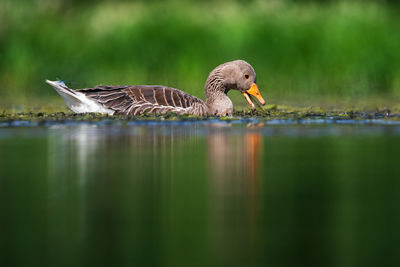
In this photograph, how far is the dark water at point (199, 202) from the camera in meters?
4.67

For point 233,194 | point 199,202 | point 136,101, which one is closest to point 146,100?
point 136,101

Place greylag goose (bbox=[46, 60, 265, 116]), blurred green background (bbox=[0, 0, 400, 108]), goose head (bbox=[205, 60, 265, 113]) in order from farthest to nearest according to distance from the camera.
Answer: blurred green background (bbox=[0, 0, 400, 108]), goose head (bbox=[205, 60, 265, 113]), greylag goose (bbox=[46, 60, 265, 116])

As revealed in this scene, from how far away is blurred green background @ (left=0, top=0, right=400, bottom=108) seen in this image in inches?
747

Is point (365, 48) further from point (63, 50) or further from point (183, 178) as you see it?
point (183, 178)

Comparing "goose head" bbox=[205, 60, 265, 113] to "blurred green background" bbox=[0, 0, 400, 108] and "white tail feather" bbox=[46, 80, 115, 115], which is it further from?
"blurred green background" bbox=[0, 0, 400, 108]

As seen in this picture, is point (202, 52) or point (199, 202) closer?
point (199, 202)

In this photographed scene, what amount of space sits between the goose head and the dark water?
395 cm

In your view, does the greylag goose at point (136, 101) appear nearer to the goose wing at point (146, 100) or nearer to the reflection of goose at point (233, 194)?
the goose wing at point (146, 100)

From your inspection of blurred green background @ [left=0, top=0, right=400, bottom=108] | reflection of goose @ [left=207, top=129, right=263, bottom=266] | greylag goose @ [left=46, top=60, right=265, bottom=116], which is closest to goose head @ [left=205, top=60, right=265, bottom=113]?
greylag goose @ [left=46, top=60, right=265, bottom=116]

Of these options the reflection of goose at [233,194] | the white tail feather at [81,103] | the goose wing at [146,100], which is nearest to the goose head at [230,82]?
the goose wing at [146,100]

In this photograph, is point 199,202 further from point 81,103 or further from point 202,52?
point 202,52

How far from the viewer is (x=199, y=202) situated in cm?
598

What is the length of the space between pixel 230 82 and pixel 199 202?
8.32 m

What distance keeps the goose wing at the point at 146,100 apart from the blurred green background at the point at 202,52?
5.01 meters
